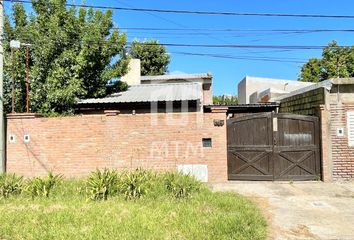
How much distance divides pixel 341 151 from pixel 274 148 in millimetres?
2016

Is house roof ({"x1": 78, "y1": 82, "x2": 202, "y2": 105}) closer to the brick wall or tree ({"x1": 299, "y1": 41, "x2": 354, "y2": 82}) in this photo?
the brick wall

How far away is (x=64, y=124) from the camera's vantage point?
32.8 feet

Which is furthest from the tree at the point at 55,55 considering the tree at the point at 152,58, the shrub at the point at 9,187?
the tree at the point at 152,58

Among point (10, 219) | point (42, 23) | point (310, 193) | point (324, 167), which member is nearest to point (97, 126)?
point (10, 219)

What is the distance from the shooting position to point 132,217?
5.71 m

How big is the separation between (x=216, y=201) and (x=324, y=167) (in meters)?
4.74

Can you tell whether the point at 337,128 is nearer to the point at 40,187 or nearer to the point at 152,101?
the point at 152,101

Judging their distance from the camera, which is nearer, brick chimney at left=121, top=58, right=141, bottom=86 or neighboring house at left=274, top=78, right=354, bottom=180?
neighboring house at left=274, top=78, right=354, bottom=180

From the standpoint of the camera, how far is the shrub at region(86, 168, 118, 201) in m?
6.95

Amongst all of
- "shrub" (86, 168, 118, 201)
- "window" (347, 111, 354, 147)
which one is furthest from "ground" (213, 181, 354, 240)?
"shrub" (86, 168, 118, 201)

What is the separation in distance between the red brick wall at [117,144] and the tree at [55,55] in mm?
2045

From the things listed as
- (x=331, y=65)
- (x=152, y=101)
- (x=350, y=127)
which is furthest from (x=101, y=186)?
(x=331, y=65)

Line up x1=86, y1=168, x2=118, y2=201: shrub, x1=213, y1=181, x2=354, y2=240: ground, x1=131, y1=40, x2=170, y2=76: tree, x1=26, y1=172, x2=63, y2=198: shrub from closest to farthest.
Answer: x1=213, y1=181, x2=354, y2=240: ground
x1=86, y1=168, x2=118, y2=201: shrub
x1=26, y1=172, x2=63, y2=198: shrub
x1=131, y1=40, x2=170, y2=76: tree

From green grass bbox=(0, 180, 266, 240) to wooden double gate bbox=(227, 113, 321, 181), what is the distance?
2.86 metres
